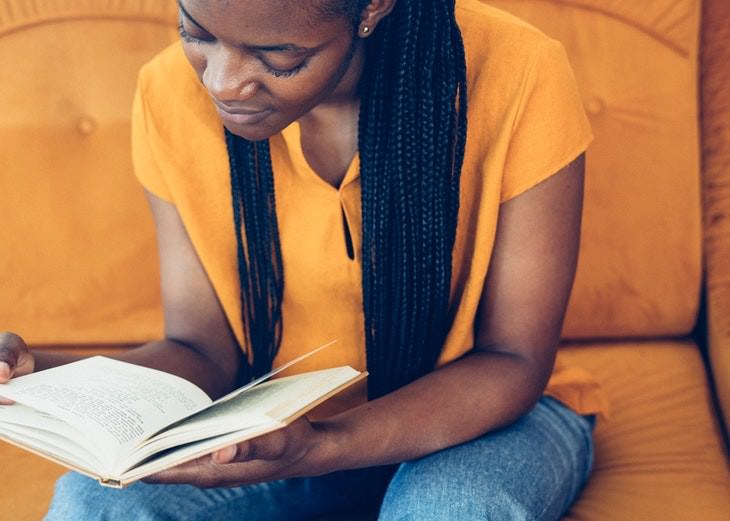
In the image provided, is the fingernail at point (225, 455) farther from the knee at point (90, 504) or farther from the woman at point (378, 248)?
the knee at point (90, 504)

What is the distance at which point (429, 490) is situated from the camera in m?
0.98

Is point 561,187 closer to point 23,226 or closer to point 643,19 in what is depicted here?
point 643,19

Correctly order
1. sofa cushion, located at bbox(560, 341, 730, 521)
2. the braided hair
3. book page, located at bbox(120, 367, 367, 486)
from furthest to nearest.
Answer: sofa cushion, located at bbox(560, 341, 730, 521) < the braided hair < book page, located at bbox(120, 367, 367, 486)

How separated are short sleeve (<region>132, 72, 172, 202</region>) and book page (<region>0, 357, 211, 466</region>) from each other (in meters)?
0.32

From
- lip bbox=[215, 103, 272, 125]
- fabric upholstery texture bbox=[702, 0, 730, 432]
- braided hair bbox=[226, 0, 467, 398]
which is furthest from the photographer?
fabric upholstery texture bbox=[702, 0, 730, 432]

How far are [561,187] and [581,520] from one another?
392 mm

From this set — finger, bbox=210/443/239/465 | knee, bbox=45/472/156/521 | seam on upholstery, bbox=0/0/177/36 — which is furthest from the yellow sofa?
finger, bbox=210/443/239/465

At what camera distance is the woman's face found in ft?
2.85

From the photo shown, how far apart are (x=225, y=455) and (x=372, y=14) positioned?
45 centimetres

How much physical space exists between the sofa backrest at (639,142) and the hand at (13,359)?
87 centimetres

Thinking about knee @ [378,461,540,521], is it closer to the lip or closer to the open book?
the open book

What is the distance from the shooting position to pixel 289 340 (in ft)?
4.08

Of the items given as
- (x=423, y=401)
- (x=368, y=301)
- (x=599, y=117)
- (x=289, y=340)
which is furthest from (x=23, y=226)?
(x=599, y=117)

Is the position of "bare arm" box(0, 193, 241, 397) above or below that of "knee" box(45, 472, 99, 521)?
above
